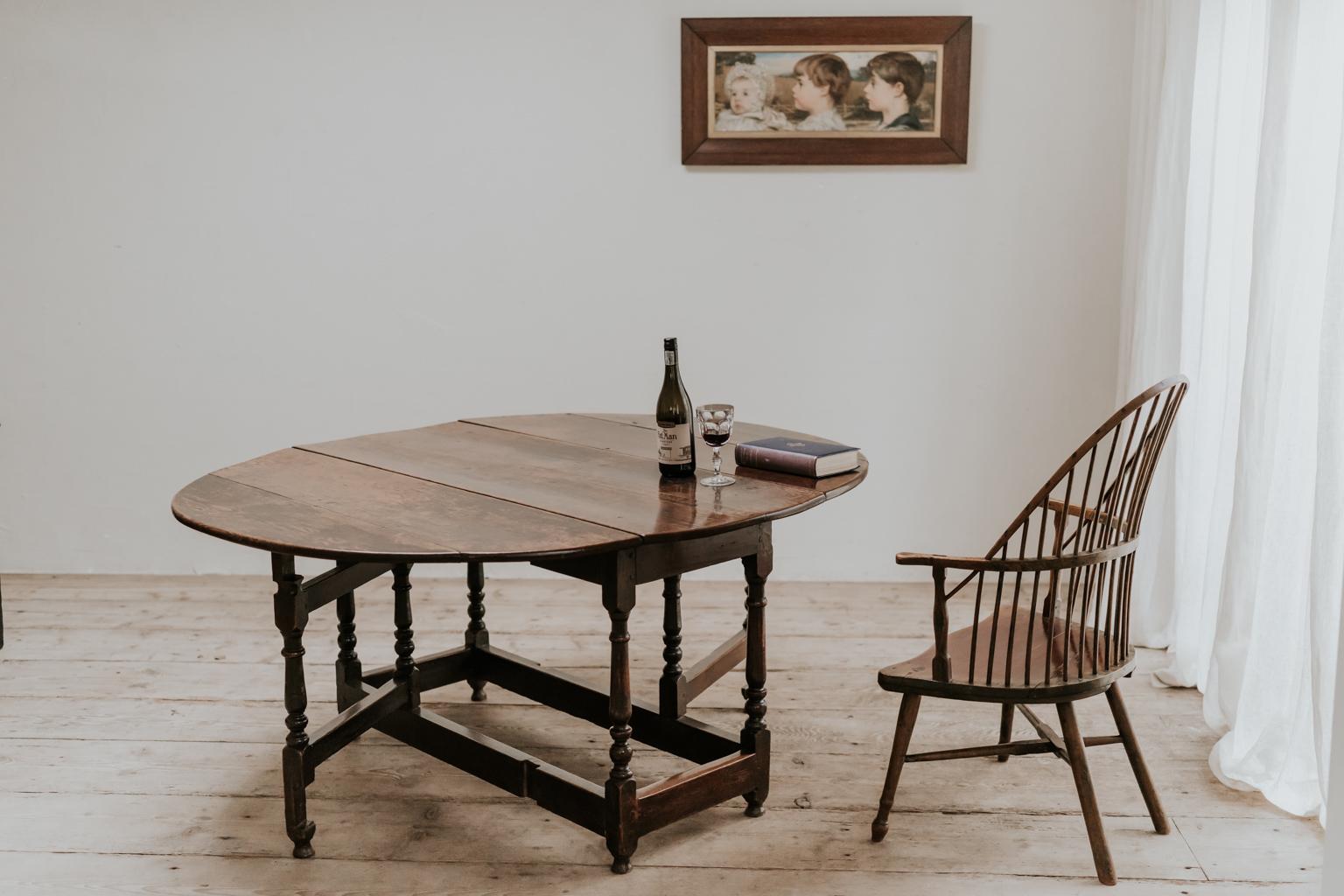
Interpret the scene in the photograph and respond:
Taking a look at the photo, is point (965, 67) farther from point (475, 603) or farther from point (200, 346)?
point (200, 346)

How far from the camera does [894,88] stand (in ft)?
12.6

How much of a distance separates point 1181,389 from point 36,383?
150 inches

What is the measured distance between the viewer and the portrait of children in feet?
12.6

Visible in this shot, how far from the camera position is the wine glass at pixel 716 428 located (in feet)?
7.72

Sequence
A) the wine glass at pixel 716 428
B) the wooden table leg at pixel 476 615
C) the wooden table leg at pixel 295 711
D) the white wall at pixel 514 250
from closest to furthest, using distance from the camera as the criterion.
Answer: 1. the wooden table leg at pixel 295 711
2. the wine glass at pixel 716 428
3. the wooden table leg at pixel 476 615
4. the white wall at pixel 514 250

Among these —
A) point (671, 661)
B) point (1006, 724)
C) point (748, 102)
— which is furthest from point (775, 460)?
point (748, 102)

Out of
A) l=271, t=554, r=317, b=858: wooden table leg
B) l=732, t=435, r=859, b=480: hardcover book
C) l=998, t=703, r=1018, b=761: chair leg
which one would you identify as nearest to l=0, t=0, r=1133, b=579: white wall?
l=998, t=703, r=1018, b=761: chair leg

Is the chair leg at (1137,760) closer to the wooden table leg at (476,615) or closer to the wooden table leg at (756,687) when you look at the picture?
the wooden table leg at (756,687)

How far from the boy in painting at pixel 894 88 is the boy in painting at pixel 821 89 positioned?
0.09 metres

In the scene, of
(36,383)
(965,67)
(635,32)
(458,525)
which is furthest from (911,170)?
(36,383)

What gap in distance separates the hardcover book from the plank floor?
73cm

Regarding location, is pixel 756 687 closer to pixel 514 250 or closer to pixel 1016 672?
pixel 1016 672

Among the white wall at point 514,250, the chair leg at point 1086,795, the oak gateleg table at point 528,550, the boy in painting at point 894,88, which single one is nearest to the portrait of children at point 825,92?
the boy in painting at point 894,88

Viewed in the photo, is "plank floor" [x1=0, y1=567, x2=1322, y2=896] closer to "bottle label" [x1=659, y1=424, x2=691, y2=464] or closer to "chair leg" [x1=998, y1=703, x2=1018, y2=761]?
"chair leg" [x1=998, y1=703, x2=1018, y2=761]
